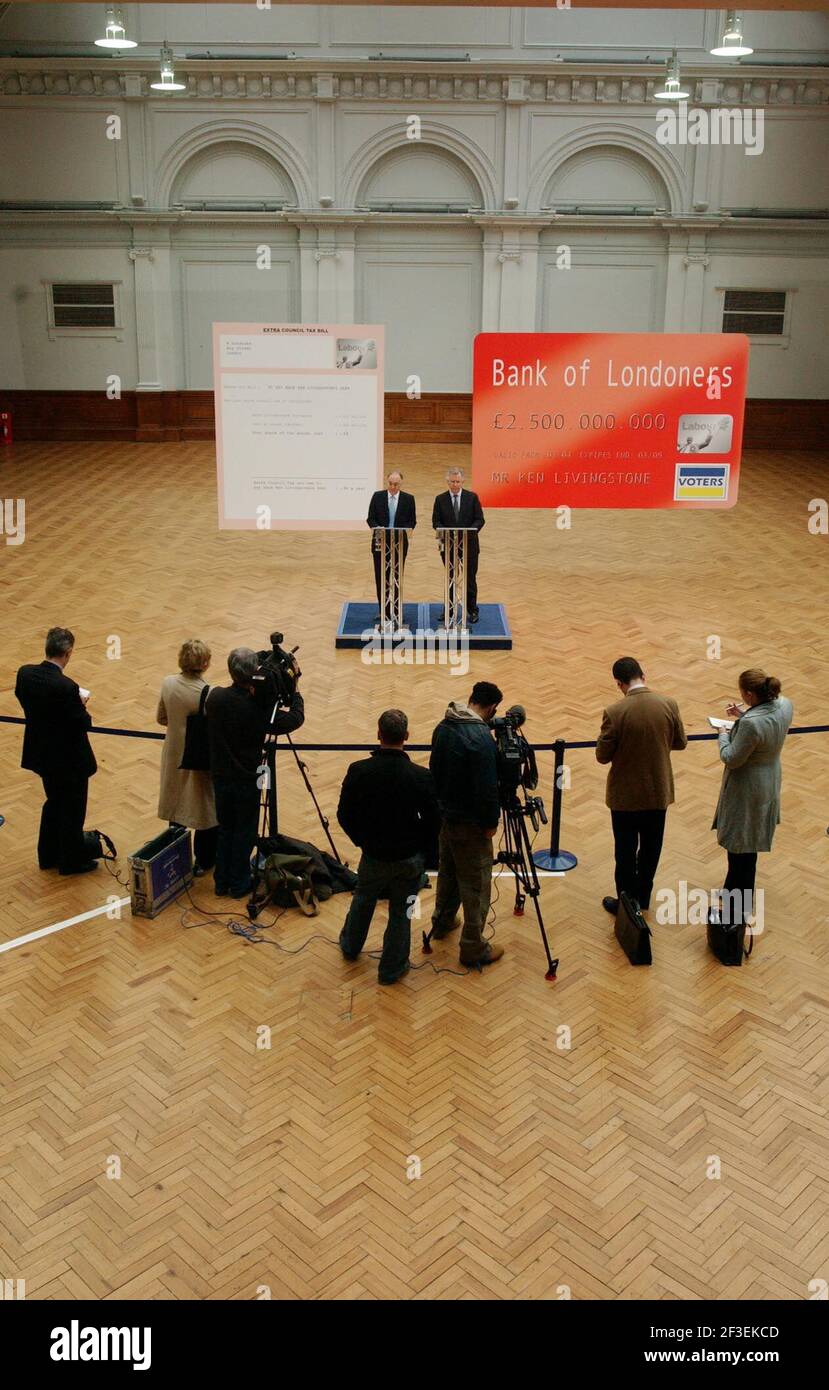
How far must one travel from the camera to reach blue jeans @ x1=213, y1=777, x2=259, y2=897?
662 cm

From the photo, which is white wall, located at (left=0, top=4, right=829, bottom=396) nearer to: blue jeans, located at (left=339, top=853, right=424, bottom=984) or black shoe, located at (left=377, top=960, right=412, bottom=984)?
blue jeans, located at (left=339, top=853, right=424, bottom=984)

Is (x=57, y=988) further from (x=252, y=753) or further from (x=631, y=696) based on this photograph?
(x=631, y=696)

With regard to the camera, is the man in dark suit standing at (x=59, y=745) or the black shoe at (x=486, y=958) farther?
the man in dark suit standing at (x=59, y=745)

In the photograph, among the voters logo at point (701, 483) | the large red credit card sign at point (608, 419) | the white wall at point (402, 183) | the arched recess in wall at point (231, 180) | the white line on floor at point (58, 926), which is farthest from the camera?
the arched recess in wall at point (231, 180)

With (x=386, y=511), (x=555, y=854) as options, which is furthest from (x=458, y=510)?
(x=555, y=854)

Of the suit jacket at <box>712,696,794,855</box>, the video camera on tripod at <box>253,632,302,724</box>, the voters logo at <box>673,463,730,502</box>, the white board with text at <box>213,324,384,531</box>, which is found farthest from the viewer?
the voters logo at <box>673,463,730,502</box>

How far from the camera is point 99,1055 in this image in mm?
5516

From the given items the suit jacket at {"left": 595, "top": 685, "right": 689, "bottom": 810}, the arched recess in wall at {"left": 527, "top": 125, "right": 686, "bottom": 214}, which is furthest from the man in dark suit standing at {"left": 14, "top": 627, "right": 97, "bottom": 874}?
the arched recess in wall at {"left": 527, "top": 125, "right": 686, "bottom": 214}

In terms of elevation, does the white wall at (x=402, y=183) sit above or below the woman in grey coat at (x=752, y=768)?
above

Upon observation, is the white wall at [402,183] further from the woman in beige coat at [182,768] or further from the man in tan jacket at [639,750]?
the man in tan jacket at [639,750]

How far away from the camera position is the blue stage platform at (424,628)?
436 inches

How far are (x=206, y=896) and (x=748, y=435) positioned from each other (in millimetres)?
17239

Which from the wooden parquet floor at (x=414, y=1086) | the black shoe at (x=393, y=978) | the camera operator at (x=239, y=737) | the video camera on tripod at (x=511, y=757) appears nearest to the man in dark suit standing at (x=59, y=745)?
the wooden parquet floor at (x=414, y=1086)

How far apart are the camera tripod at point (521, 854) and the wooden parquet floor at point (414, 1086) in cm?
12
